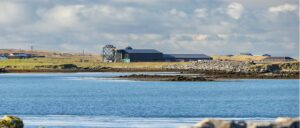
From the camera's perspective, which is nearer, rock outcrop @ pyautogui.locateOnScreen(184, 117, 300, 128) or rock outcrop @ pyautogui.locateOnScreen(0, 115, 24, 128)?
rock outcrop @ pyautogui.locateOnScreen(184, 117, 300, 128)

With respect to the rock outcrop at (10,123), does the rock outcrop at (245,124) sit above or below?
above

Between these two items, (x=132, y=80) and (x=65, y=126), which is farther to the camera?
(x=132, y=80)

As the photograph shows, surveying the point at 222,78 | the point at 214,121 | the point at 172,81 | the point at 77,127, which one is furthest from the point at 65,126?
the point at 222,78

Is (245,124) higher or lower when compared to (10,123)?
higher

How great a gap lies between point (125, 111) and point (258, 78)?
9176cm

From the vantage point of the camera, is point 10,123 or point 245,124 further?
point 10,123

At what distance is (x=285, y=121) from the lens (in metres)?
18.4

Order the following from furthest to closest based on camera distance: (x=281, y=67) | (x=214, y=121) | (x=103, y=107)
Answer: (x=281, y=67) < (x=103, y=107) < (x=214, y=121)

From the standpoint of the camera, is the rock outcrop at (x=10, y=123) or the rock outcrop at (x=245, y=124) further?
the rock outcrop at (x=10, y=123)

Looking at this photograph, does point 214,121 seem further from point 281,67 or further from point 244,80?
point 281,67

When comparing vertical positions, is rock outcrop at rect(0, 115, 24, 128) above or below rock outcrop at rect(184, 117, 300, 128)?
below

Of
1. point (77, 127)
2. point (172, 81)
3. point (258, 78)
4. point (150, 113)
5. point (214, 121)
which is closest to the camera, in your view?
point (214, 121)

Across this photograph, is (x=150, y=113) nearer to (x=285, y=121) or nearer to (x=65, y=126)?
(x=65, y=126)

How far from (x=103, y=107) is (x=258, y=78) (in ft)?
281
